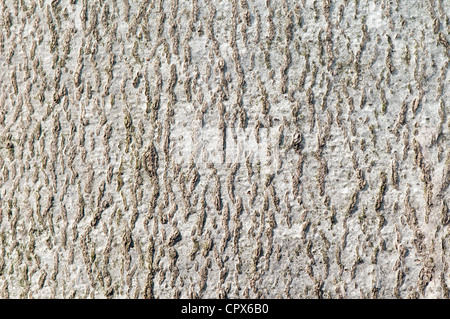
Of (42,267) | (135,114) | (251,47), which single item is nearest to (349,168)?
(251,47)

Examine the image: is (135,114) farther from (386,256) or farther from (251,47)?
(386,256)

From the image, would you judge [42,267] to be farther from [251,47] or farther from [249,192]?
[251,47]

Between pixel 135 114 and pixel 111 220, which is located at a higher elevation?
pixel 135 114

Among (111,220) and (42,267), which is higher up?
(111,220)

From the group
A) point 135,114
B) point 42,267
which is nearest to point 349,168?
point 135,114

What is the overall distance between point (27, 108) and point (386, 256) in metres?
1.00

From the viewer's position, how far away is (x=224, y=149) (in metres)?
0.95

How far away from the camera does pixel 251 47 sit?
3.13 ft

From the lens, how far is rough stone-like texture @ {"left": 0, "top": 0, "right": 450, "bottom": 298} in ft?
3.05

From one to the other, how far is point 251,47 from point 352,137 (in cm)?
34

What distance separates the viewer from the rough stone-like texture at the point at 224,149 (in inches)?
36.6

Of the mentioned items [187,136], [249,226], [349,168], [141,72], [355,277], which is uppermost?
[141,72]

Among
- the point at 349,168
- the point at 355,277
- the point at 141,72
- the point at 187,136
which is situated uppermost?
the point at 141,72

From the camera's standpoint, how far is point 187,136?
958mm
